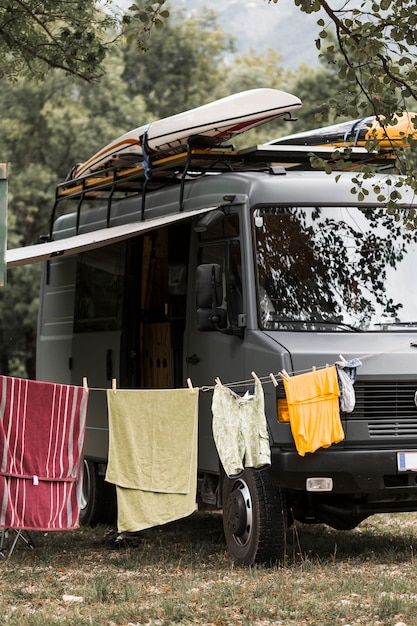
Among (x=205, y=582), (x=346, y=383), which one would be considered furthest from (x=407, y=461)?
(x=205, y=582)

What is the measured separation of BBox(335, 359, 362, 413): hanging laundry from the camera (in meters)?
8.85

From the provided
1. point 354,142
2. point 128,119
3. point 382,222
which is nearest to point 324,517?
point 382,222

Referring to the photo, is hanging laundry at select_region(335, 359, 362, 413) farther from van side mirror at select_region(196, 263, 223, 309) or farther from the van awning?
the van awning

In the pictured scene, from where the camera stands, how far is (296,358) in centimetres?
898

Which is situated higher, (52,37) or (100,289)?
(52,37)

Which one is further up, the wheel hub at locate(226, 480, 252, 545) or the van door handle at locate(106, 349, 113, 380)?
the van door handle at locate(106, 349, 113, 380)

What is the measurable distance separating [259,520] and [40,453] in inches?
71.0

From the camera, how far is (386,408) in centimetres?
910

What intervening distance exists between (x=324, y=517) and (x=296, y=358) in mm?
1489

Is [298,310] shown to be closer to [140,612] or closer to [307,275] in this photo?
[307,275]

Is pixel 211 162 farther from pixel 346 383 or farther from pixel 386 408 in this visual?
pixel 386 408

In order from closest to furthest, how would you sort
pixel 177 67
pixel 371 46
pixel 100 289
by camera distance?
pixel 371 46
pixel 100 289
pixel 177 67

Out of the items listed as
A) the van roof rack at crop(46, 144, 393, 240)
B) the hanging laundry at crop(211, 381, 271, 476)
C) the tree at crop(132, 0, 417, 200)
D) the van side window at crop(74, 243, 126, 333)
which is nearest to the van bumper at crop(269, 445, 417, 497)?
the hanging laundry at crop(211, 381, 271, 476)

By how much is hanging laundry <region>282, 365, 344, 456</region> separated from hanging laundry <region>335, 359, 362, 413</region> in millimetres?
47
